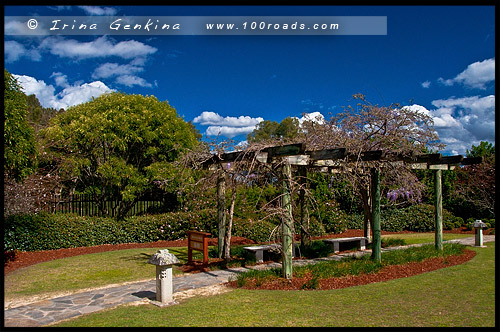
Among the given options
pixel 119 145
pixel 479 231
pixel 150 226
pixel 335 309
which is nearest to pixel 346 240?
pixel 479 231

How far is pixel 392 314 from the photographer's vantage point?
5.72 metres

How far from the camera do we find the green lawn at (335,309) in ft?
17.8

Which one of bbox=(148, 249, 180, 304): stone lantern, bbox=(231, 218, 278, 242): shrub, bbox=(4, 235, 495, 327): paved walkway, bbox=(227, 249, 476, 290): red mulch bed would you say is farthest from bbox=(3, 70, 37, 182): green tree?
bbox=(231, 218, 278, 242): shrub

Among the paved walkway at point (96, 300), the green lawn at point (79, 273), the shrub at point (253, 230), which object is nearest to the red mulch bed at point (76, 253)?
the shrub at point (253, 230)

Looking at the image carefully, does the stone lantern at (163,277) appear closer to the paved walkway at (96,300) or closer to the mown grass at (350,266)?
the paved walkway at (96,300)

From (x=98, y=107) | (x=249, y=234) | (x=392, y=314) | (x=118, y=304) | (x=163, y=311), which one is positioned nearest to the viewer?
(x=392, y=314)

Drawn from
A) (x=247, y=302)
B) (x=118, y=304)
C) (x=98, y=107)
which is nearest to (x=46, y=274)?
(x=118, y=304)

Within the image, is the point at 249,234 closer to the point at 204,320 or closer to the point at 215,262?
the point at 215,262

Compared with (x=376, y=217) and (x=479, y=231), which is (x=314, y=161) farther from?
(x=479, y=231)

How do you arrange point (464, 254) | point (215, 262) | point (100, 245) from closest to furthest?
point (215, 262)
point (464, 254)
point (100, 245)

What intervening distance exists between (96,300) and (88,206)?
9240mm

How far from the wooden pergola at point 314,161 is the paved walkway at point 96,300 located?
5.01ft

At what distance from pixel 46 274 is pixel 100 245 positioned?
13.4 ft

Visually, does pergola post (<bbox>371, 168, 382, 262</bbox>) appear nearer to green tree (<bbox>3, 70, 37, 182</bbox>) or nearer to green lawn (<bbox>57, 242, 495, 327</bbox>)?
green lawn (<bbox>57, 242, 495, 327</bbox>)
